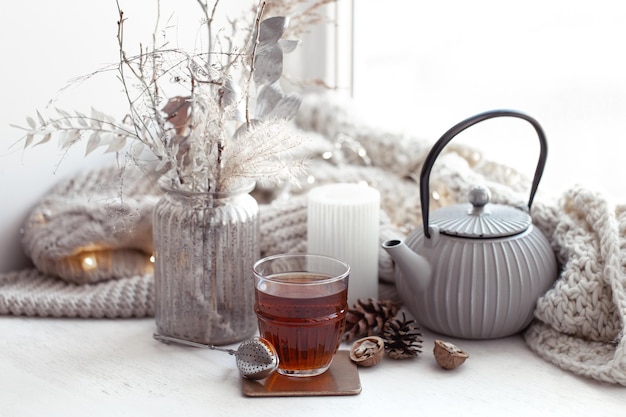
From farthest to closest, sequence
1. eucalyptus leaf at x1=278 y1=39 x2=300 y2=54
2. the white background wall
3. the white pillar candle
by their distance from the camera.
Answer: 1. the white background wall
2. the white pillar candle
3. eucalyptus leaf at x1=278 y1=39 x2=300 y2=54

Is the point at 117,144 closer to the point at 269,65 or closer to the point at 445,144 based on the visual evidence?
the point at 269,65

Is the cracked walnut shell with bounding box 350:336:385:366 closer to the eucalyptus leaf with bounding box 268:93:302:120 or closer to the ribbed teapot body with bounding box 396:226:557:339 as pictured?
the ribbed teapot body with bounding box 396:226:557:339

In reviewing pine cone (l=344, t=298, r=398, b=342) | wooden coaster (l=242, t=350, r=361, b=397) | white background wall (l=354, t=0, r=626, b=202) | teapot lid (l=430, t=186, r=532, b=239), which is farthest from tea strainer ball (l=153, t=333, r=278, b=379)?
white background wall (l=354, t=0, r=626, b=202)

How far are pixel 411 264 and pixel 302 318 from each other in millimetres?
159

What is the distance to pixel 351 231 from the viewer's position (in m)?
1.02

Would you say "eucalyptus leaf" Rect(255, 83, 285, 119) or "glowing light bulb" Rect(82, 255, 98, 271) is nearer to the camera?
"eucalyptus leaf" Rect(255, 83, 285, 119)

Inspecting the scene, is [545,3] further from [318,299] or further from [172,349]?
[172,349]

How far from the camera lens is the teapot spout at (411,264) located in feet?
3.04

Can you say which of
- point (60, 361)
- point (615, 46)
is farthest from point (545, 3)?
point (60, 361)

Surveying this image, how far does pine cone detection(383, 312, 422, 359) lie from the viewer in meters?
0.93

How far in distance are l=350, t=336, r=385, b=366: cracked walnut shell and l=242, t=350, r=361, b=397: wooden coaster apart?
1 centimetres

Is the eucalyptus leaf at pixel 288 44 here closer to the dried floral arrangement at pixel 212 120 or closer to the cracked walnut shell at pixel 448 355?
the dried floral arrangement at pixel 212 120

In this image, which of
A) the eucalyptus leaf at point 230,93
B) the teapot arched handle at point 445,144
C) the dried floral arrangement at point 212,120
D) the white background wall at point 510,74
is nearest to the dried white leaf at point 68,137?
the dried floral arrangement at point 212,120

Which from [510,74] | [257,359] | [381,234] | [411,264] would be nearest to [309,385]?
[257,359]
